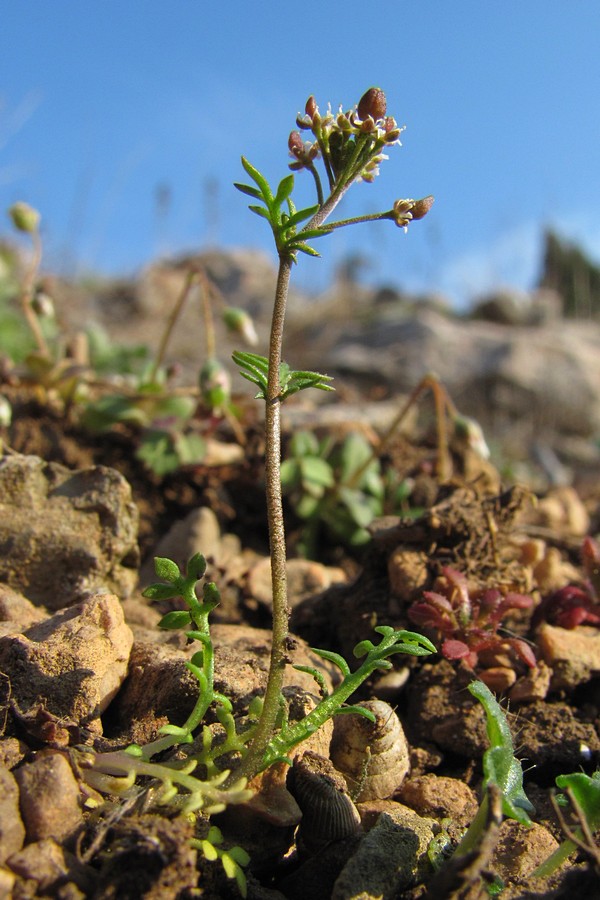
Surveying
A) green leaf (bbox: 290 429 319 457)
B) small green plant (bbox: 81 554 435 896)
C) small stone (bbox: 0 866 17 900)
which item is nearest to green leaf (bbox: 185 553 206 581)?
small green plant (bbox: 81 554 435 896)

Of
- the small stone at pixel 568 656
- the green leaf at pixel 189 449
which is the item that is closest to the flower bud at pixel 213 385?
the green leaf at pixel 189 449

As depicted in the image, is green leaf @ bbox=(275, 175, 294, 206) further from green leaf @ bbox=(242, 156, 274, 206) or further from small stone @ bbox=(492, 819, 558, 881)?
small stone @ bbox=(492, 819, 558, 881)

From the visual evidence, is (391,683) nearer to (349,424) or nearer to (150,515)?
(150,515)

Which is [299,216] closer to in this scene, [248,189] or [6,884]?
[248,189]

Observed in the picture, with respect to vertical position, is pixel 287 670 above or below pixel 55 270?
below

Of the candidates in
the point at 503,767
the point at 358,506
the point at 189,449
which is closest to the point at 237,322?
the point at 189,449

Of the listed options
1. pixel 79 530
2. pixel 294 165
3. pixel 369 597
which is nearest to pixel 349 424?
pixel 369 597
